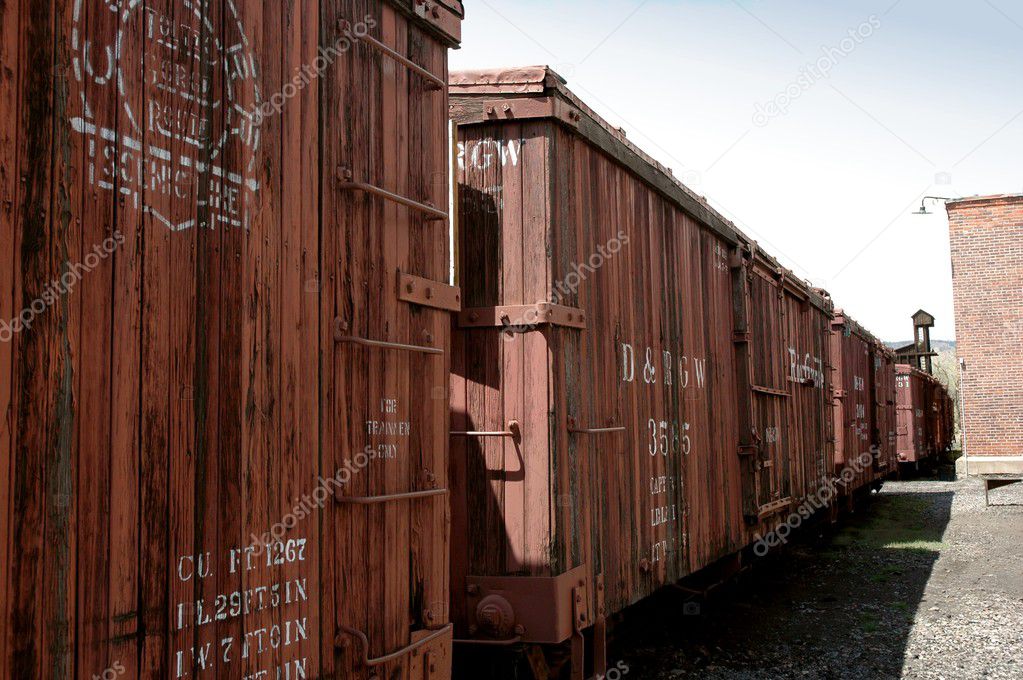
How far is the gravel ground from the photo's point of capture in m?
6.88

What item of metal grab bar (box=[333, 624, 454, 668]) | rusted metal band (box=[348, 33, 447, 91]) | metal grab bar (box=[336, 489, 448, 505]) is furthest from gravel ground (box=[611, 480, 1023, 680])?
rusted metal band (box=[348, 33, 447, 91])

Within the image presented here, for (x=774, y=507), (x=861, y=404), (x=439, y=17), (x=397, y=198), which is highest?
(x=439, y=17)

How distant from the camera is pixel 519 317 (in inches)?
180

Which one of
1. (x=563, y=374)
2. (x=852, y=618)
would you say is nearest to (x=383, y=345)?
(x=563, y=374)

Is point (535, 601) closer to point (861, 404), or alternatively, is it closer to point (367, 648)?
point (367, 648)

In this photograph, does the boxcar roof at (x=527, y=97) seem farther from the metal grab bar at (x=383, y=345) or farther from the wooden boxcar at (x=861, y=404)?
the wooden boxcar at (x=861, y=404)

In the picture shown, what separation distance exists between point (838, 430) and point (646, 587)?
9786 millimetres

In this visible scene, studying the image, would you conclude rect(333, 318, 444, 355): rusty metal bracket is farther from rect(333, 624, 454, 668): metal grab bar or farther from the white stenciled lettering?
the white stenciled lettering

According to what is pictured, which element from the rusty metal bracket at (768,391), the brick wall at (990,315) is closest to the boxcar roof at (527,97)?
the rusty metal bracket at (768,391)

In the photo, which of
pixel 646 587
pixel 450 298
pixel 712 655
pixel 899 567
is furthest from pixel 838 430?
pixel 450 298

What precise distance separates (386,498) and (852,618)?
23.1 ft

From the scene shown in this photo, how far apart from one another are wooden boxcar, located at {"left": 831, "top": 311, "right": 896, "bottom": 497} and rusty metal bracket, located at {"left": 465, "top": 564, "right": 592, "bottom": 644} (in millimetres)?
10522

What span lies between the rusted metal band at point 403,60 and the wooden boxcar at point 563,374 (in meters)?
1.07

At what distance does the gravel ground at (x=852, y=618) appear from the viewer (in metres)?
6.88
